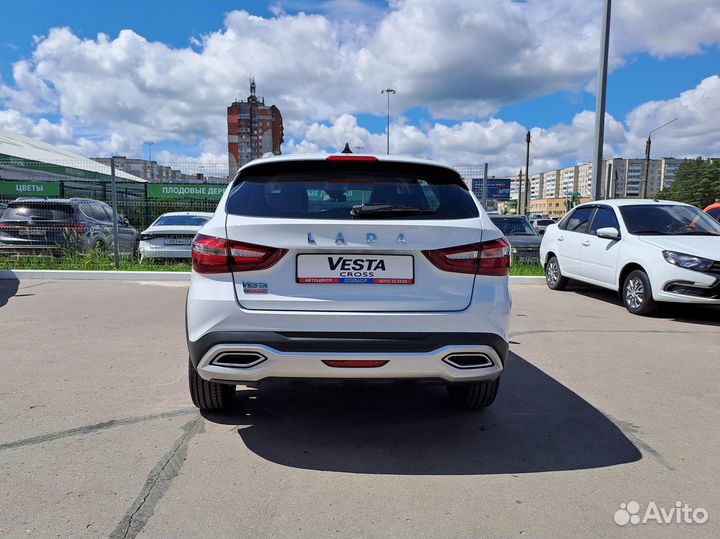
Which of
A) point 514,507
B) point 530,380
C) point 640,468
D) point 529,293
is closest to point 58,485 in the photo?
point 514,507

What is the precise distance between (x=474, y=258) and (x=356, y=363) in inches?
34.6

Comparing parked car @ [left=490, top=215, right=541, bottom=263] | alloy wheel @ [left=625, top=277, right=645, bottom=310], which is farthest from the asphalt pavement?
parked car @ [left=490, top=215, right=541, bottom=263]

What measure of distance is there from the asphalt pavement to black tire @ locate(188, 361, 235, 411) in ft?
0.32

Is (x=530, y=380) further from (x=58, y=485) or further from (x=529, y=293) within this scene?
(x=529, y=293)

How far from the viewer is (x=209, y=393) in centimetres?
352

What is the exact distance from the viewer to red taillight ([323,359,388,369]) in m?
2.89

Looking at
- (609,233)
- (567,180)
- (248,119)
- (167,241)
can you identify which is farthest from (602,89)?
(567,180)

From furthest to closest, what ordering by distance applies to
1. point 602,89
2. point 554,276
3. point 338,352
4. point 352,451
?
point 602,89 → point 554,276 → point 352,451 → point 338,352

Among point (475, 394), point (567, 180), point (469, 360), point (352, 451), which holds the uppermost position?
point (567, 180)

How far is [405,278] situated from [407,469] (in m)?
1.04

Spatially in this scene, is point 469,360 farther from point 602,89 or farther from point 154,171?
point 154,171

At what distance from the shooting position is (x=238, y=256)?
295cm

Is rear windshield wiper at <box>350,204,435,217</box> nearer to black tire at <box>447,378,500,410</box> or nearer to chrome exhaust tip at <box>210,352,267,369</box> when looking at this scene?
chrome exhaust tip at <box>210,352,267,369</box>

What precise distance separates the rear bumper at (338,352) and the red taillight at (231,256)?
1.18 ft
